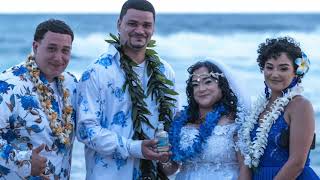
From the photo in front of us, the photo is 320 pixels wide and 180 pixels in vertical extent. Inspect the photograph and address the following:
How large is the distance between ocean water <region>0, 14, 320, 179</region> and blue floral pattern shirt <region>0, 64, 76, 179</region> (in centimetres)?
524

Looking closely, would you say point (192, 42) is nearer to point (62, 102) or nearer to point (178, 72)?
point (178, 72)

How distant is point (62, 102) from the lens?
17.4ft

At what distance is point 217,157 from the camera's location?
514 centimetres

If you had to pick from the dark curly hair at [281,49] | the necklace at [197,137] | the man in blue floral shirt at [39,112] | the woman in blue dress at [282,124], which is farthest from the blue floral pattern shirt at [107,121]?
the dark curly hair at [281,49]

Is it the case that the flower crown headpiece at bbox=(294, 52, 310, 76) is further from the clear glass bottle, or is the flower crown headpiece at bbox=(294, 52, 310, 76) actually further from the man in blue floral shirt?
the man in blue floral shirt

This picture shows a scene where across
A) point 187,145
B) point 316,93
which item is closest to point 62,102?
point 187,145

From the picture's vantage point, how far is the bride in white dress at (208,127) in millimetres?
5137

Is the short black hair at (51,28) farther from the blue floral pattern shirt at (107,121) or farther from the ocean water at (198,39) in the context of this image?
the ocean water at (198,39)

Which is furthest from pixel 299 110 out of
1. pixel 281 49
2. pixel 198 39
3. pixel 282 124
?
pixel 198 39

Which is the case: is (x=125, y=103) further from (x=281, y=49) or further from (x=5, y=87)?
(x=281, y=49)

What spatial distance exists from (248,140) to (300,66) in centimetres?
65

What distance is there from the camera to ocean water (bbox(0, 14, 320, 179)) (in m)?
20.5

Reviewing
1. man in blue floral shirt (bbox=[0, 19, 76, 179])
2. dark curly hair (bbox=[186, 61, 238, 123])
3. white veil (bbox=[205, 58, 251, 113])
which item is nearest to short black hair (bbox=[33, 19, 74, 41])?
man in blue floral shirt (bbox=[0, 19, 76, 179])
